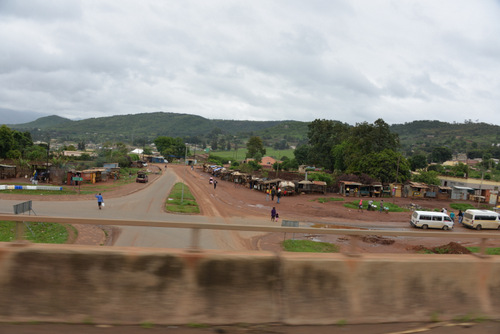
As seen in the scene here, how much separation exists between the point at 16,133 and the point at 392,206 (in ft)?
232

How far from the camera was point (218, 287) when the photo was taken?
3.81 meters

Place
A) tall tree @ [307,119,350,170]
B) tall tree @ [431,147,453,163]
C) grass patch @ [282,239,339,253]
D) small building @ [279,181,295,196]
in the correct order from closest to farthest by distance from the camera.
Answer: grass patch @ [282,239,339,253]
small building @ [279,181,295,196]
tall tree @ [307,119,350,170]
tall tree @ [431,147,453,163]

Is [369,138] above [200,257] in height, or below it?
above

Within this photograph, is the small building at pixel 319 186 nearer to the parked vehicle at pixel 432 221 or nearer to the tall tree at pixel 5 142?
the parked vehicle at pixel 432 221

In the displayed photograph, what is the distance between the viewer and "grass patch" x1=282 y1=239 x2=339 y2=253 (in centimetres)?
1619

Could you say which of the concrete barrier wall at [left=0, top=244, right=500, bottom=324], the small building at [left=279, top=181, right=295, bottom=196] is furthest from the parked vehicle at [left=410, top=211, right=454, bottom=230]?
the concrete barrier wall at [left=0, top=244, right=500, bottom=324]

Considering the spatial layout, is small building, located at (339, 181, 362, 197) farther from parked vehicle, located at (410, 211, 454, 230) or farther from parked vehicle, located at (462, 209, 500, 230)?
parked vehicle, located at (410, 211, 454, 230)

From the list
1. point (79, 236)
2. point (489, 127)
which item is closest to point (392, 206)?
point (79, 236)

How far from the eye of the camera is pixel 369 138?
198 feet

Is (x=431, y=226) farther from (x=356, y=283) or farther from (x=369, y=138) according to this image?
(x=369, y=138)

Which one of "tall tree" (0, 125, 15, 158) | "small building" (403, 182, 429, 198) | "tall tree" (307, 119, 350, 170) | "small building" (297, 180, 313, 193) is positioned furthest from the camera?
"tall tree" (307, 119, 350, 170)

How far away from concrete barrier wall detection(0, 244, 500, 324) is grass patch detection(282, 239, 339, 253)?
1186 cm

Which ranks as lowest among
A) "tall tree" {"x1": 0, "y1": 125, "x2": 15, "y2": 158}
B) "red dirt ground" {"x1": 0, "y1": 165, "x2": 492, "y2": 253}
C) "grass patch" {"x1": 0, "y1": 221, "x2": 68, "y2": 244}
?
"red dirt ground" {"x1": 0, "y1": 165, "x2": 492, "y2": 253}

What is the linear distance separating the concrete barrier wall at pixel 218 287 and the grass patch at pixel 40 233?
1287cm
